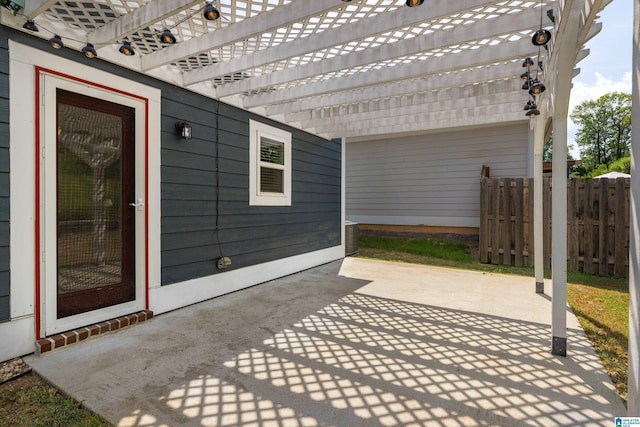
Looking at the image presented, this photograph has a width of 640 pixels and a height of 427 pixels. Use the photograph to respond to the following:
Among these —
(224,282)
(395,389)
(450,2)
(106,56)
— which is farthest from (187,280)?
(450,2)

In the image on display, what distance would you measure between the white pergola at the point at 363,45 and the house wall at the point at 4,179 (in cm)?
34

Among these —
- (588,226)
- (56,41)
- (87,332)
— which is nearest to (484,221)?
(588,226)

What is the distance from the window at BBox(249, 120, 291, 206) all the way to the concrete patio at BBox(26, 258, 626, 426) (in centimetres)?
178

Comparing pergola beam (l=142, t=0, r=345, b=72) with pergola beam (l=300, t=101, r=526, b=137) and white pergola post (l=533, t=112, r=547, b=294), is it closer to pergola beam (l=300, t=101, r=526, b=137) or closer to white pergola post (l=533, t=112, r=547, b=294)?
pergola beam (l=300, t=101, r=526, b=137)

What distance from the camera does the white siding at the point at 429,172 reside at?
7766mm

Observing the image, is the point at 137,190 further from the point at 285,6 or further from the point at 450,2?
the point at 450,2

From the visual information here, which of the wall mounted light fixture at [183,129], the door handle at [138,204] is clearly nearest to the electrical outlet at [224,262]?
the door handle at [138,204]

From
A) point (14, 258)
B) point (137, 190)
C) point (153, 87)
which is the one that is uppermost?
point (153, 87)

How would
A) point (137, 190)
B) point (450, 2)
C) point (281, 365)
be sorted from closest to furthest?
point (450, 2)
point (281, 365)
point (137, 190)

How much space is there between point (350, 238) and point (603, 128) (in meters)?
32.0

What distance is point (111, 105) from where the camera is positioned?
3166 mm

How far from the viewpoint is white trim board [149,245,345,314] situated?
142 inches

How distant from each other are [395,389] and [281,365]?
833 millimetres

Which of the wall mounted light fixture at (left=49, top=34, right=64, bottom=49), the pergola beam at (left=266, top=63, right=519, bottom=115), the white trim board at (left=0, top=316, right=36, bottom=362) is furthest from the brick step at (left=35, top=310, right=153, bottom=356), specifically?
the pergola beam at (left=266, top=63, right=519, bottom=115)
